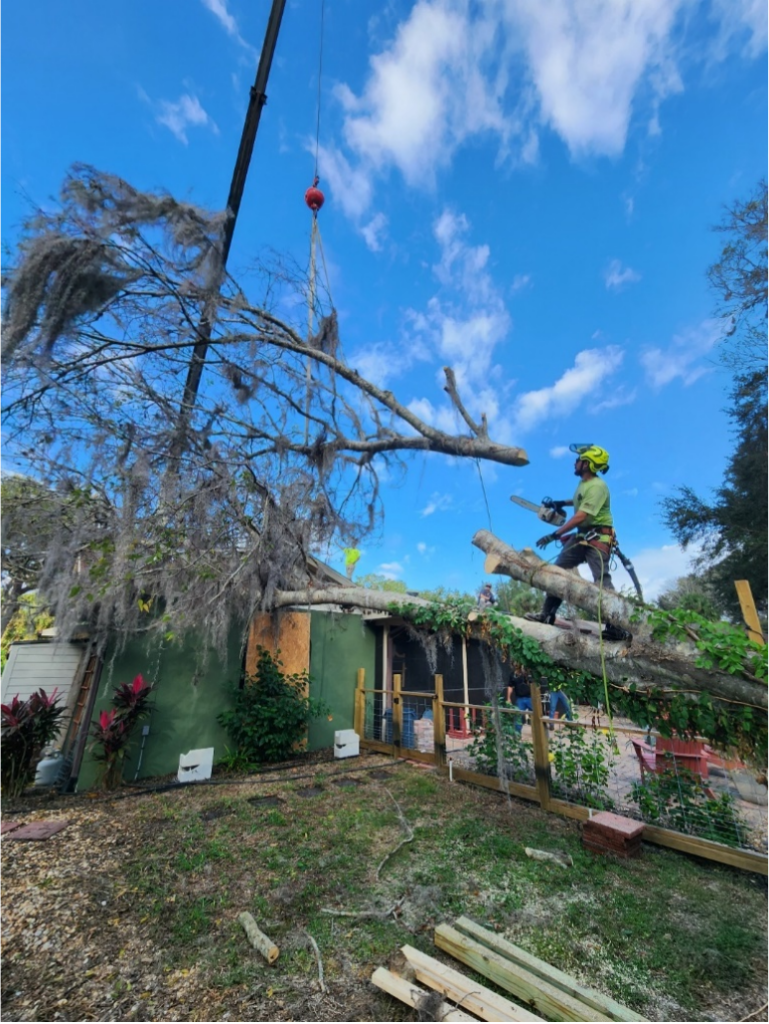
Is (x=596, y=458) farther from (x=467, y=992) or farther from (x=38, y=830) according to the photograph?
(x=38, y=830)

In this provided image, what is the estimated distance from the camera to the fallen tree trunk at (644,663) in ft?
10.4

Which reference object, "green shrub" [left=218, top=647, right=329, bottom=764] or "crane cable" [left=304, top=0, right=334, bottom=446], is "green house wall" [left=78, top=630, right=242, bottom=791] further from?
"crane cable" [left=304, top=0, right=334, bottom=446]

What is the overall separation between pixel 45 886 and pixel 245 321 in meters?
4.92

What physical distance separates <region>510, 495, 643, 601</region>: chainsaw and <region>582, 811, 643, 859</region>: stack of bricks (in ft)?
6.37

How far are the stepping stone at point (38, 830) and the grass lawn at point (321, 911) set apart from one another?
105 mm

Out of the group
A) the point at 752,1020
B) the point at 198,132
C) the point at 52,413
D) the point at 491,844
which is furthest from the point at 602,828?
the point at 198,132

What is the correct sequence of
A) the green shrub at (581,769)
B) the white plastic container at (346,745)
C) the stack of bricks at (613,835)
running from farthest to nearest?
the white plastic container at (346,745)
the green shrub at (581,769)
the stack of bricks at (613,835)

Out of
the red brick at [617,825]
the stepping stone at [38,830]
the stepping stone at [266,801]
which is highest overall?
the red brick at [617,825]

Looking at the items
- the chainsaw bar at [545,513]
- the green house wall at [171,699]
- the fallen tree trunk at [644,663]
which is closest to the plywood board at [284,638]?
the green house wall at [171,699]

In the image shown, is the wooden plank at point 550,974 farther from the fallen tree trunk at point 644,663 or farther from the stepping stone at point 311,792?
the stepping stone at point 311,792

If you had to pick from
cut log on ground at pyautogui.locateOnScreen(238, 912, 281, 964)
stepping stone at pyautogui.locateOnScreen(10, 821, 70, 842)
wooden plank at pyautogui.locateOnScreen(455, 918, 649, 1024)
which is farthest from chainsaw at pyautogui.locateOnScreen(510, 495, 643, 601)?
stepping stone at pyautogui.locateOnScreen(10, 821, 70, 842)

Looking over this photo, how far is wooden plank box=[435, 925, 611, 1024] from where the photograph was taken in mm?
1850

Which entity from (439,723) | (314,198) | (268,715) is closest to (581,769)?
(439,723)

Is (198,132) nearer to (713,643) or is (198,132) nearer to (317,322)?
(317,322)
